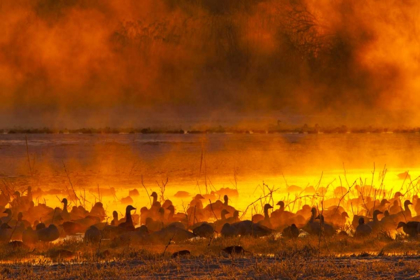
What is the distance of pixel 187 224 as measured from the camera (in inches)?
475

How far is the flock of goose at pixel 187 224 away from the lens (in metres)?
10.9

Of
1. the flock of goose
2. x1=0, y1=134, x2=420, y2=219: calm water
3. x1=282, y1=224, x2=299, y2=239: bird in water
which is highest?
x1=0, y1=134, x2=420, y2=219: calm water

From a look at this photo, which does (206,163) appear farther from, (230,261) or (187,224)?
(230,261)

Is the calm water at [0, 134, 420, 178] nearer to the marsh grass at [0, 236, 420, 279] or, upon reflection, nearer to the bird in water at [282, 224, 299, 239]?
the bird in water at [282, 224, 299, 239]

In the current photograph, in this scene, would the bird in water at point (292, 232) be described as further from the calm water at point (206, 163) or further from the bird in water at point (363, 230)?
the calm water at point (206, 163)

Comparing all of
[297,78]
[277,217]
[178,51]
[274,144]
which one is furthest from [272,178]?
[178,51]

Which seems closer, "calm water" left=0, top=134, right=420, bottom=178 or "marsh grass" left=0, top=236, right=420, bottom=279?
"marsh grass" left=0, top=236, right=420, bottom=279

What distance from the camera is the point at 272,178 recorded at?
67.2ft

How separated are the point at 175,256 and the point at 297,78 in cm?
7318

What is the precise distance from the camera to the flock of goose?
35.8 ft

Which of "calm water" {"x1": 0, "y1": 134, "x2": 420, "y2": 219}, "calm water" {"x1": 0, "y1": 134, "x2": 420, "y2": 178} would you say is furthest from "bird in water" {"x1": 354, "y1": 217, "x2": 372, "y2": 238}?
"calm water" {"x1": 0, "y1": 134, "x2": 420, "y2": 178}

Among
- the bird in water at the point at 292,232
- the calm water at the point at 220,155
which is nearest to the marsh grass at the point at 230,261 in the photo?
the bird in water at the point at 292,232

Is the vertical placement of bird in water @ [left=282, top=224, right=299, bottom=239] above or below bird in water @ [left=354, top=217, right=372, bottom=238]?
above

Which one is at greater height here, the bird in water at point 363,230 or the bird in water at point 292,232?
the bird in water at point 292,232
